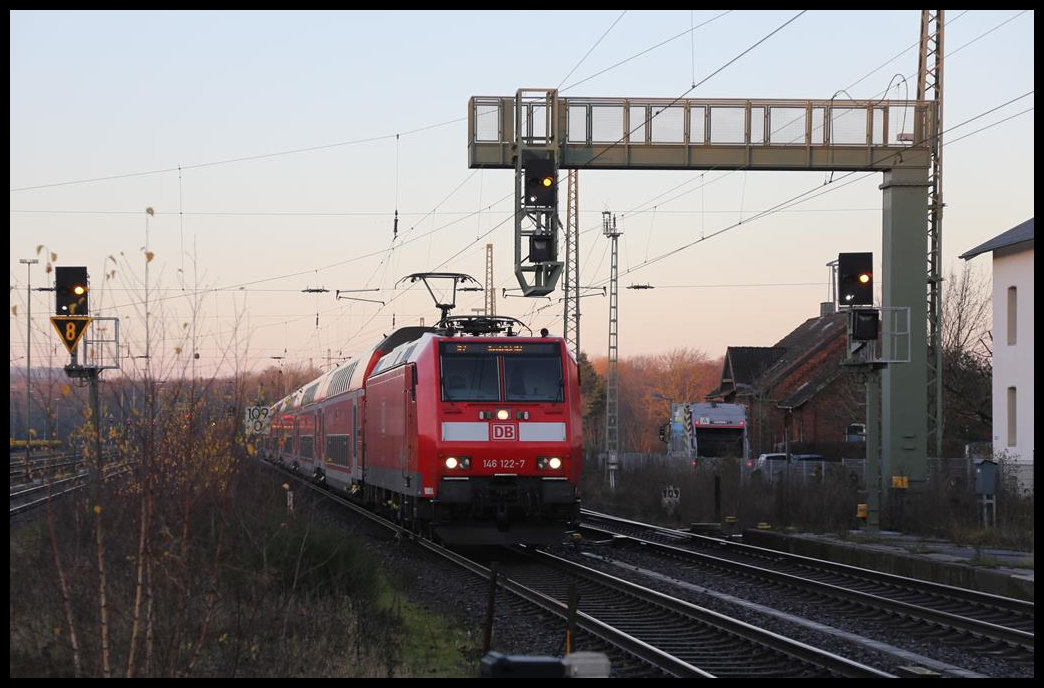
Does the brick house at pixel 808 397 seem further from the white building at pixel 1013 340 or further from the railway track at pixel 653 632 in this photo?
the railway track at pixel 653 632

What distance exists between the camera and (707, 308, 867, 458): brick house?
60.0 metres

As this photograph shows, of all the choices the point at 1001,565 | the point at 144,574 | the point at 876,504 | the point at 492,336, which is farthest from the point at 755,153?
the point at 144,574

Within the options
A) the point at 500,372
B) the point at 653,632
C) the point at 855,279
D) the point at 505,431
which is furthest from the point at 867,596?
the point at 855,279

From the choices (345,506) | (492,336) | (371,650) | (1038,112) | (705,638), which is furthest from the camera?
(345,506)

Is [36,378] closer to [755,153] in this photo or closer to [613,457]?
[755,153]

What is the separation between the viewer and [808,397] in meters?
64.2

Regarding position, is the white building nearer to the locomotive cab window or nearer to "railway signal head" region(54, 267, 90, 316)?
the locomotive cab window

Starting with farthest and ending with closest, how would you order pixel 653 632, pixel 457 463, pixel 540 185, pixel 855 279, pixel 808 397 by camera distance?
pixel 808 397, pixel 855 279, pixel 540 185, pixel 457 463, pixel 653 632

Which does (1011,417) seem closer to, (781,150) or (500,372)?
(781,150)

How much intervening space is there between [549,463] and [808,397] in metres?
46.3

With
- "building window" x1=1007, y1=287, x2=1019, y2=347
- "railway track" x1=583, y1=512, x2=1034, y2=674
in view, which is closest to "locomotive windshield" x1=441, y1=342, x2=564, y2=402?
"railway track" x1=583, y1=512, x2=1034, y2=674

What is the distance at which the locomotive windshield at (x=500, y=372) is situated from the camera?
66.0ft

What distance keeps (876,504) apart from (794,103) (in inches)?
355

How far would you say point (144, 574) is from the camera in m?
9.79
